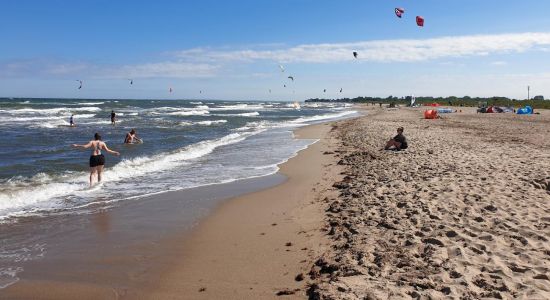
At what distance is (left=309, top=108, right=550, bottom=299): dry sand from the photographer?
4.07m

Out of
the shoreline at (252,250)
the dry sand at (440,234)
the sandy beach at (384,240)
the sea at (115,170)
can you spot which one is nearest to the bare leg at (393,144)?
the sea at (115,170)

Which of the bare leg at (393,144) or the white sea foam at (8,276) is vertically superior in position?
the bare leg at (393,144)

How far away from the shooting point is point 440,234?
5.41m

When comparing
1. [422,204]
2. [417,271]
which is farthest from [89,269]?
[422,204]

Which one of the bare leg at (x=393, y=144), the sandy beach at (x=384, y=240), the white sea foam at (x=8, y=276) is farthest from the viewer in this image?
the bare leg at (x=393, y=144)

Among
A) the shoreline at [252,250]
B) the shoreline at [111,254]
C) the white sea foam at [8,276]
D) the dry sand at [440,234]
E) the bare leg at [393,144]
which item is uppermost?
the bare leg at [393,144]

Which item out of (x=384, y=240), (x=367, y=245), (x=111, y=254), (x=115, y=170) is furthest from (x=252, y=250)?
(x=115, y=170)

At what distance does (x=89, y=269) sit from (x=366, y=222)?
12.4ft

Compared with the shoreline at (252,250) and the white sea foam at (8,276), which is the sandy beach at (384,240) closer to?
the shoreline at (252,250)

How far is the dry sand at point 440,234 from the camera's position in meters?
4.07

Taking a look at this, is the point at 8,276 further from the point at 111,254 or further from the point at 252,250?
the point at 252,250

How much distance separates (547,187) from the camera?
780 cm

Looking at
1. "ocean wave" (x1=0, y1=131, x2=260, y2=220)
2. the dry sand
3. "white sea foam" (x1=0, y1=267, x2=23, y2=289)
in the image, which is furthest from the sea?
the dry sand

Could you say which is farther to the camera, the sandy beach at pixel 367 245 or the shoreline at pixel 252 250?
the shoreline at pixel 252 250
